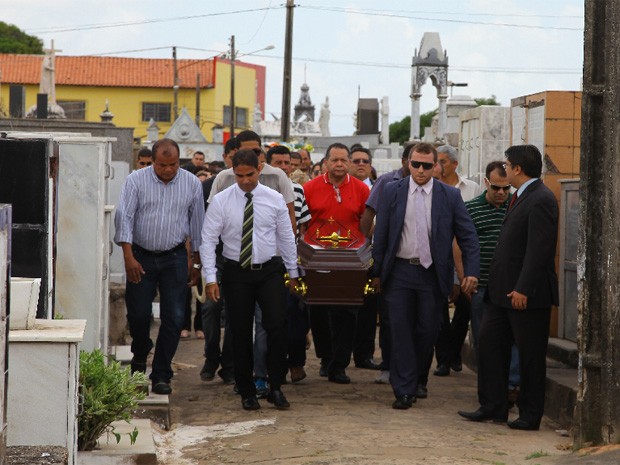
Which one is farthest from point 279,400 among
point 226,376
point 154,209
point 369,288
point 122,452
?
point 122,452

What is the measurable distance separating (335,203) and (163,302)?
184 cm

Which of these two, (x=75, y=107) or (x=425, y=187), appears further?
(x=75, y=107)

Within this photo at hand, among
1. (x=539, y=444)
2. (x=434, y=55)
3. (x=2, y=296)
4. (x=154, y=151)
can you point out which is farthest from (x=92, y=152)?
(x=434, y=55)

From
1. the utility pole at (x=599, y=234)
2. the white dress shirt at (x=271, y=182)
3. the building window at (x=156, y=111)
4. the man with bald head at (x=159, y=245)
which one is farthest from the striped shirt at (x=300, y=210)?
the building window at (x=156, y=111)

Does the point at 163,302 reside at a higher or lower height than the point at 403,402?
higher

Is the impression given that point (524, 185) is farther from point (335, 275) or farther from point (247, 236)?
point (247, 236)

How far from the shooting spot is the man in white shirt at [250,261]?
985cm

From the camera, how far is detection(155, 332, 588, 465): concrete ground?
26.9 feet

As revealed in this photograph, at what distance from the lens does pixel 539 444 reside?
8.97 m

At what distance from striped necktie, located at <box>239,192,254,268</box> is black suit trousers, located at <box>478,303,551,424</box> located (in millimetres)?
1819

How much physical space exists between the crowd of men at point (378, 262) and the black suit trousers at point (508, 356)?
0.01 m

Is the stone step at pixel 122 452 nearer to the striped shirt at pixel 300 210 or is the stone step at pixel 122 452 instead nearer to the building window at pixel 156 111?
the striped shirt at pixel 300 210

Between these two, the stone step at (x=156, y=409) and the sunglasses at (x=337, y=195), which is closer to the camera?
the stone step at (x=156, y=409)

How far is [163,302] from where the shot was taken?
34.3 ft
